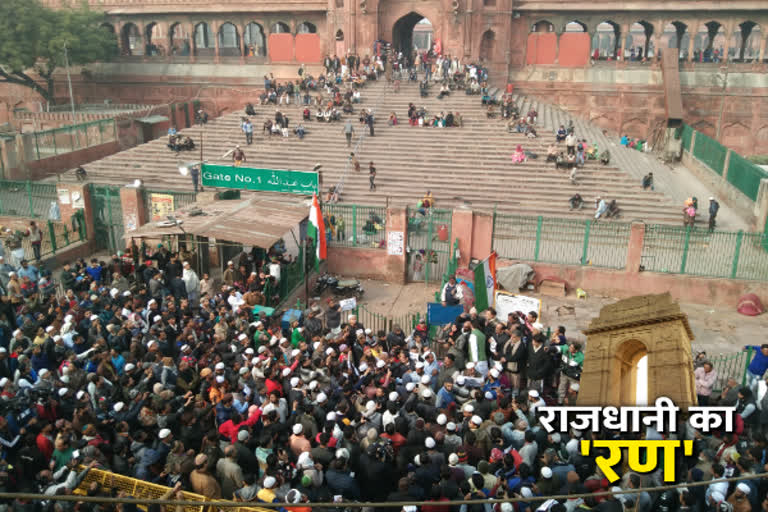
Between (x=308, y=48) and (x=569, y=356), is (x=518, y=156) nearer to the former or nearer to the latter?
(x=569, y=356)

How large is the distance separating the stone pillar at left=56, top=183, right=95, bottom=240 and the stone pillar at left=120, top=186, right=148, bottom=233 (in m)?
1.21

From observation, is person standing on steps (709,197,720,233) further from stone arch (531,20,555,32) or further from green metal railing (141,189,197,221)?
stone arch (531,20,555,32)

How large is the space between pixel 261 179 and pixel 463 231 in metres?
6.16

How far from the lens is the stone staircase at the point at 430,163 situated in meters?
24.7

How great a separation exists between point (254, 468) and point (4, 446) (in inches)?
132

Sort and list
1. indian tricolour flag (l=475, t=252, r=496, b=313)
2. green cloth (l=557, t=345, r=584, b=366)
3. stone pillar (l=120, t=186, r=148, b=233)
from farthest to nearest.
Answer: stone pillar (l=120, t=186, r=148, b=233), indian tricolour flag (l=475, t=252, r=496, b=313), green cloth (l=557, t=345, r=584, b=366)

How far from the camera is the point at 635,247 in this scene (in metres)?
17.2

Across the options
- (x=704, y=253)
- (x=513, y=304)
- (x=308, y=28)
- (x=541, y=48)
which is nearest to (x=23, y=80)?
(x=308, y=28)

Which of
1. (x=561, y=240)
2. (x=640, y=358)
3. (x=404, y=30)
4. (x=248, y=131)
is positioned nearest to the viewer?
(x=640, y=358)

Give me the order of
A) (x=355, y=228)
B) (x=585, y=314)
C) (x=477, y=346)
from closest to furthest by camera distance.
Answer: (x=477, y=346), (x=585, y=314), (x=355, y=228)

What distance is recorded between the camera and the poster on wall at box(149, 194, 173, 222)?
62.6ft

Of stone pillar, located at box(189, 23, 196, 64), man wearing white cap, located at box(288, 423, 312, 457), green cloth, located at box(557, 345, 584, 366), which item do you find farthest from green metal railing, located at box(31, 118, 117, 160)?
green cloth, located at box(557, 345, 584, 366)

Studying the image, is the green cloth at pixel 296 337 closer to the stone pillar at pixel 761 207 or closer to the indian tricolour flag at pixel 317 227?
the indian tricolour flag at pixel 317 227

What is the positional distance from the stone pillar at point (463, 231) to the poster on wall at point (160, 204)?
8.50 meters
